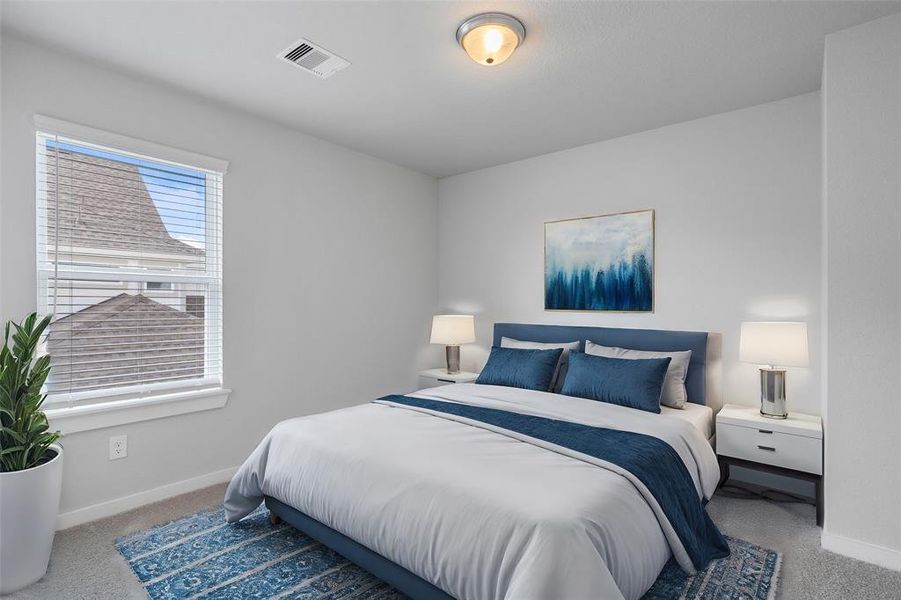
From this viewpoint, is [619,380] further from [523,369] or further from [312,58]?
[312,58]

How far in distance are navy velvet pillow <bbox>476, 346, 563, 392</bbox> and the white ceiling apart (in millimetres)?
1734

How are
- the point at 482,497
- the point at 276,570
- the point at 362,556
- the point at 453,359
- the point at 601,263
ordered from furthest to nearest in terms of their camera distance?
the point at 453,359, the point at 601,263, the point at 276,570, the point at 362,556, the point at 482,497

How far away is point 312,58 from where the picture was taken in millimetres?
2555

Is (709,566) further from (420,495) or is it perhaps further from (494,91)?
(494,91)

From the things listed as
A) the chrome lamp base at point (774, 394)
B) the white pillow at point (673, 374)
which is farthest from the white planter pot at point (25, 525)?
the chrome lamp base at point (774, 394)

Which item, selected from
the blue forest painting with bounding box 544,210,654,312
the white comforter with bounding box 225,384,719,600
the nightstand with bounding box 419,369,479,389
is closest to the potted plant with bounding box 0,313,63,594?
the white comforter with bounding box 225,384,719,600

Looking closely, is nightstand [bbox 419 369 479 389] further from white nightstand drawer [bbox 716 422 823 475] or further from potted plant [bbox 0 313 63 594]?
potted plant [bbox 0 313 63 594]

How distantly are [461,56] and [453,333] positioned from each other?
8.00 feet

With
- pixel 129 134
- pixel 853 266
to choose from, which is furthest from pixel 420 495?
pixel 129 134

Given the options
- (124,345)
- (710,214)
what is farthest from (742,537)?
(124,345)

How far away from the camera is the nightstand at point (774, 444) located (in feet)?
8.48

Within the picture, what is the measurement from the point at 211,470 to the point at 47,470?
1170 millimetres

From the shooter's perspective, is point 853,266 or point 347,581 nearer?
point 347,581

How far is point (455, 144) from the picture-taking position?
395 cm
